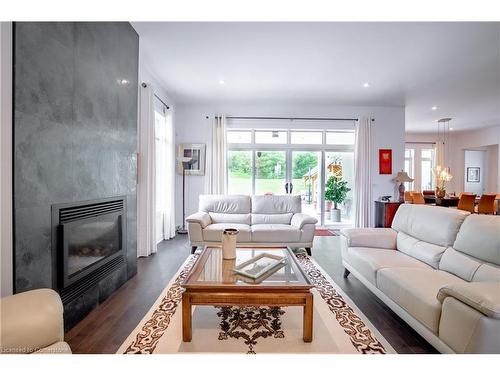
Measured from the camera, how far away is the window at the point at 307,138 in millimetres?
6344

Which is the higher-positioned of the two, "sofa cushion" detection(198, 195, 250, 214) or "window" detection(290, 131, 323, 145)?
"window" detection(290, 131, 323, 145)

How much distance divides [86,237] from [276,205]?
122 inches

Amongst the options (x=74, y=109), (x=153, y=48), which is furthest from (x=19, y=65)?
(x=153, y=48)

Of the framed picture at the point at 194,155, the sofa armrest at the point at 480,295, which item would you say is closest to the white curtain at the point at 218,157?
the framed picture at the point at 194,155

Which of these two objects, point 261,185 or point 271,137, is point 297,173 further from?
point 271,137

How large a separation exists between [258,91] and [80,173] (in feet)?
12.5

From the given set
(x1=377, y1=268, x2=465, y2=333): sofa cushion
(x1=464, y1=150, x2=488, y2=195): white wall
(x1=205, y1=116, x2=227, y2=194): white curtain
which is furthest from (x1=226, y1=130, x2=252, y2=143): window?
(x1=464, y1=150, x2=488, y2=195): white wall

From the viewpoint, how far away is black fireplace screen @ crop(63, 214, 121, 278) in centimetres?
208

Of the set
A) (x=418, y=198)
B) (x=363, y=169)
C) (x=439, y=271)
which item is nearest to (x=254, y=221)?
(x=439, y=271)

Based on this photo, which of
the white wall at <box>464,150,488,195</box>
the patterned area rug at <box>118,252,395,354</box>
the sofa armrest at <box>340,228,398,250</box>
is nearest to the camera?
the patterned area rug at <box>118,252,395,354</box>

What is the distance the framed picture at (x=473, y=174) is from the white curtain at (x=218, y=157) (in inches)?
351

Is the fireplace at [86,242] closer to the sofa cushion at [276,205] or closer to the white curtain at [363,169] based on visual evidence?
the sofa cushion at [276,205]

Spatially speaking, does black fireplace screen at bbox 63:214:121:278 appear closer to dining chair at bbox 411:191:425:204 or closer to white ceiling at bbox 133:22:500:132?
white ceiling at bbox 133:22:500:132

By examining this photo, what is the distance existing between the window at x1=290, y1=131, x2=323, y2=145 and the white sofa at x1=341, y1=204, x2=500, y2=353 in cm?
355
